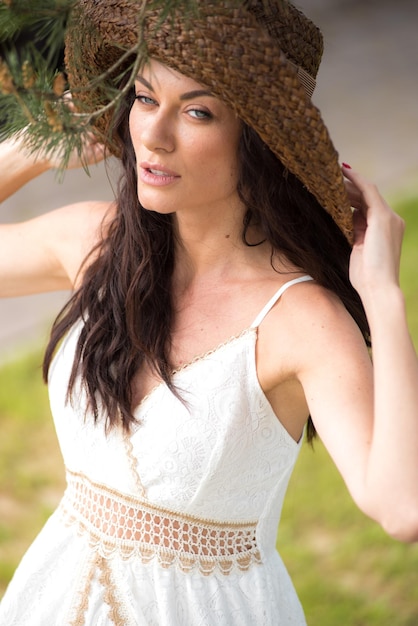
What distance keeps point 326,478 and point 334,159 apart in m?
2.38

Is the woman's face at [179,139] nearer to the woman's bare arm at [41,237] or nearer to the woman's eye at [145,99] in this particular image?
the woman's eye at [145,99]

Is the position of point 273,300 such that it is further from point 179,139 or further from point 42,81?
point 42,81

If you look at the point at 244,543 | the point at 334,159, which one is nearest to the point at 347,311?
the point at 334,159

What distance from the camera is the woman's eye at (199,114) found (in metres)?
1.74

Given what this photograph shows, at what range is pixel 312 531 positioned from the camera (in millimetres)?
3600

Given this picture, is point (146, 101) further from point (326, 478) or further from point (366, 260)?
point (326, 478)

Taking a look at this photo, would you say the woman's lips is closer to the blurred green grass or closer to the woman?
the woman

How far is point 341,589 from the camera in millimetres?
3338

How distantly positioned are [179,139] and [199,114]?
0.18ft

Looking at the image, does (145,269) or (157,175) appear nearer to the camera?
(157,175)

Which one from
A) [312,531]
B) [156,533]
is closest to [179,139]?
[156,533]

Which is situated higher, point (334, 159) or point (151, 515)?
point (334, 159)

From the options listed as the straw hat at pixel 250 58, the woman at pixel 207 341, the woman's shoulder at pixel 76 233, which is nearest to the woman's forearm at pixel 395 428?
the woman at pixel 207 341

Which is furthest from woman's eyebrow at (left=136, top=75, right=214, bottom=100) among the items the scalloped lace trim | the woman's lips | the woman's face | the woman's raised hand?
the scalloped lace trim
